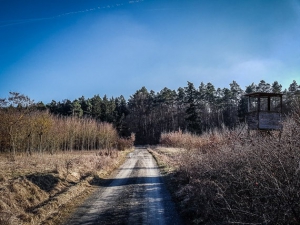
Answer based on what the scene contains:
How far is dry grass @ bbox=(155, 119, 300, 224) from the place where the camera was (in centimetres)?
428

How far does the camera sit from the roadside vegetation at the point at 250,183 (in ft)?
14.1

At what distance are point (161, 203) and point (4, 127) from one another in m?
22.1

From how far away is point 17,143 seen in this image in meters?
29.8

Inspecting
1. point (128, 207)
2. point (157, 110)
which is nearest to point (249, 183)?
point (128, 207)

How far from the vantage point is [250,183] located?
5082 millimetres

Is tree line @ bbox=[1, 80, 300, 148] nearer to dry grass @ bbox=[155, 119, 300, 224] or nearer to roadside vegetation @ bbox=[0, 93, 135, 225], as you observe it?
roadside vegetation @ bbox=[0, 93, 135, 225]

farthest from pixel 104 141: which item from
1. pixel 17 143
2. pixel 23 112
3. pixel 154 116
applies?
pixel 154 116

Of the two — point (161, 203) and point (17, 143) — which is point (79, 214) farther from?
point (17, 143)

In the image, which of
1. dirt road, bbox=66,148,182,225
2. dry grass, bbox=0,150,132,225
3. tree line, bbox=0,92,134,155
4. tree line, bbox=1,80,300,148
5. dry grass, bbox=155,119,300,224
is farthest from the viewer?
tree line, bbox=1,80,300,148

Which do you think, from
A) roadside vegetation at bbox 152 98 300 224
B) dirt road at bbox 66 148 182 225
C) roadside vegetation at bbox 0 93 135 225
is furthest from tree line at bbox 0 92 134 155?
roadside vegetation at bbox 152 98 300 224

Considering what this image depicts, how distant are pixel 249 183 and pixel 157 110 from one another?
86.0 metres

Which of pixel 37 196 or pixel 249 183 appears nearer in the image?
pixel 249 183

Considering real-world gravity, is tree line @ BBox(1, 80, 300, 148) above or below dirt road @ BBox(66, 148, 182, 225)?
above

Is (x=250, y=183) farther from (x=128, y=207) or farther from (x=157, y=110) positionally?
(x=157, y=110)
